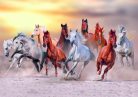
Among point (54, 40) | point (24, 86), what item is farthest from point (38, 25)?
point (24, 86)

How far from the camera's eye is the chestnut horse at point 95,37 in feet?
50.9

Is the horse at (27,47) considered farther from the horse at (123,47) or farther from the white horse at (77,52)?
the horse at (123,47)

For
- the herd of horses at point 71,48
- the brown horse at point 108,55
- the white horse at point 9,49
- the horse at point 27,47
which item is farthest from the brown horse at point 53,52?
the brown horse at point 108,55

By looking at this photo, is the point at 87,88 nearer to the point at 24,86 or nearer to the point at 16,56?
the point at 24,86

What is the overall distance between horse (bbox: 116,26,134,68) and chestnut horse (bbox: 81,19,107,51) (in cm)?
43

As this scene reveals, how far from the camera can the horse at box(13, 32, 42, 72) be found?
1590cm

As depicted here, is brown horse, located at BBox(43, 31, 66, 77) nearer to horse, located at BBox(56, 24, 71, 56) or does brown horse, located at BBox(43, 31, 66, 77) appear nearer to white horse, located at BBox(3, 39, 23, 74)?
horse, located at BBox(56, 24, 71, 56)

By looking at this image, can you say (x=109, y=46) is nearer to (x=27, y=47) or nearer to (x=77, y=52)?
(x=77, y=52)

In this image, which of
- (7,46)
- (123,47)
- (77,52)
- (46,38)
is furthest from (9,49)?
(123,47)

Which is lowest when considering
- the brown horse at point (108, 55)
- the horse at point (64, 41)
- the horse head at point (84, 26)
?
the brown horse at point (108, 55)

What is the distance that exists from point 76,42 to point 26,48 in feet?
5.38

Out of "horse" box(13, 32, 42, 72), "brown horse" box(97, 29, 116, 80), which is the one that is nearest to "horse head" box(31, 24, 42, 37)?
"horse" box(13, 32, 42, 72)

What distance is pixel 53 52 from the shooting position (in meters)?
15.7

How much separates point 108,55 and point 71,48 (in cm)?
91
